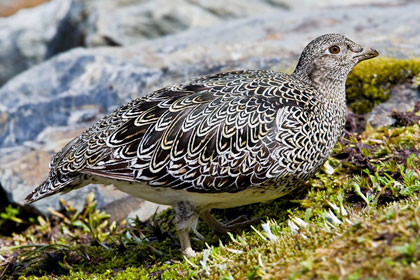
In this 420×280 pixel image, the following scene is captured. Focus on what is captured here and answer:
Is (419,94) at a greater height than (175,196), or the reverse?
(419,94)

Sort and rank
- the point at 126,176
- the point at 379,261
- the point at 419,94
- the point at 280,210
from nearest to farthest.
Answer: the point at 379,261 → the point at 126,176 → the point at 280,210 → the point at 419,94

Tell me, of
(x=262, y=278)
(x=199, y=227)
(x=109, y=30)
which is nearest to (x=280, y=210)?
(x=199, y=227)

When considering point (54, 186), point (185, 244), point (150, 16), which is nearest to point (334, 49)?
point (185, 244)

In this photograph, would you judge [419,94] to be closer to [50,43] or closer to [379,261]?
[379,261]

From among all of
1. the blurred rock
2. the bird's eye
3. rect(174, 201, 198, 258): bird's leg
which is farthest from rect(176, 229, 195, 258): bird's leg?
the blurred rock

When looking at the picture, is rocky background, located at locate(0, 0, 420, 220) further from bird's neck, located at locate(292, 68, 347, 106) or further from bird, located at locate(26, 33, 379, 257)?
bird, located at locate(26, 33, 379, 257)
